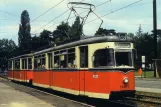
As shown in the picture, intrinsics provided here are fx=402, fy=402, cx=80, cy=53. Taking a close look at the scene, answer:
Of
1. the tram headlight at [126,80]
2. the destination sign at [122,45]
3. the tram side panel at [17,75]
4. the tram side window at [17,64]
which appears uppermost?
the destination sign at [122,45]

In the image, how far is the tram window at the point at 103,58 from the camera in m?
16.6

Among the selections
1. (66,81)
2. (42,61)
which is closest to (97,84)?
(66,81)

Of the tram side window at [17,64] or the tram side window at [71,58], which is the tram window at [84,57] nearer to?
the tram side window at [71,58]

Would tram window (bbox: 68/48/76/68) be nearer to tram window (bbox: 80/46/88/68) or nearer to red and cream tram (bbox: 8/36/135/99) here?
red and cream tram (bbox: 8/36/135/99)

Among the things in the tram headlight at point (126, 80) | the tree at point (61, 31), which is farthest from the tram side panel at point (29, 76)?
the tree at point (61, 31)

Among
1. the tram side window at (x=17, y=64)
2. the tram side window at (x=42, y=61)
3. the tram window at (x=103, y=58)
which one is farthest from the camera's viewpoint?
the tram side window at (x=17, y=64)

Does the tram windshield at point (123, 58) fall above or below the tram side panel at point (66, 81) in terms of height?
above

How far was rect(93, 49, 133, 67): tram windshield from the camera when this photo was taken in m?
16.6

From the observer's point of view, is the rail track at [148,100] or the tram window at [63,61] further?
the tram window at [63,61]

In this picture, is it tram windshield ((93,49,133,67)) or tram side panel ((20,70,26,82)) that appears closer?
tram windshield ((93,49,133,67))

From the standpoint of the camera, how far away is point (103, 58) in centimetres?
1691

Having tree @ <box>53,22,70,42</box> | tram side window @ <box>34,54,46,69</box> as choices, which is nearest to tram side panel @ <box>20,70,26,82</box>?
tram side window @ <box>34,54,46,69</box>

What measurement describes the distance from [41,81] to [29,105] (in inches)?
432

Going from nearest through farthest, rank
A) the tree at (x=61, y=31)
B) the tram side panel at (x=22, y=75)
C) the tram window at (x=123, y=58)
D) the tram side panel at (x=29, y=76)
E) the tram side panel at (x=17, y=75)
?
1. the tram window at (x=123, y=58)
2. the tram side panel at (x=29, y=76)
3. the tram side panel at (x=22, y=75)
4. the tram side panel at (x=17, y=75)
5. the tree at (x=61, y=31)
